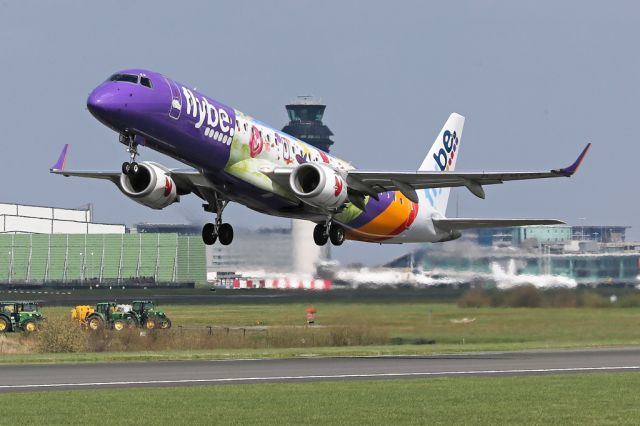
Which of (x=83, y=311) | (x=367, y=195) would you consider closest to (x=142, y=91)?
(x=367, y=195)

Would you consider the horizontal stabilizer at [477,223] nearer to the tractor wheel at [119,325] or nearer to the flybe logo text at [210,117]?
the flybe logo text at [210,117]

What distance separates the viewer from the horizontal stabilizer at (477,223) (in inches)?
2248

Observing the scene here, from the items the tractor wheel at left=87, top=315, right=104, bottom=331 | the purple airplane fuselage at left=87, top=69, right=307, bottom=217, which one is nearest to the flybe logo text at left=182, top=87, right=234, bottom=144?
the purple airplane fuselage at left=87, top=69, right=307, bottom=217

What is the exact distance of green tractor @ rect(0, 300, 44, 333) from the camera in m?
84.7

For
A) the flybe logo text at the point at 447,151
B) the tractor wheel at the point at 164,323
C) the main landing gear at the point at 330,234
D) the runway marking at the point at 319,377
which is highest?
the flybe logo text at the point at 447,151

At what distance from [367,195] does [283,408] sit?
15.3m

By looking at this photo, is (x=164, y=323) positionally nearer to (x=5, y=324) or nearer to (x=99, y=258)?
(x=5, y=324)

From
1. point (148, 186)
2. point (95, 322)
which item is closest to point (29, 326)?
point (95, 322)

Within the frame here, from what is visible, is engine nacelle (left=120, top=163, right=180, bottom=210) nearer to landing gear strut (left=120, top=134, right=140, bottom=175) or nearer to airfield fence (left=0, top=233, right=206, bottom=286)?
landing gear strut (left=120, top=134, right=140, bottom=175)

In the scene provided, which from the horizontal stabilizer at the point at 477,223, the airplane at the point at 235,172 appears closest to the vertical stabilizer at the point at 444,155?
the horizontal stabilizer at the point at 477,223

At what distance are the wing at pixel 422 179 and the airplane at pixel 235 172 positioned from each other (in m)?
0.04

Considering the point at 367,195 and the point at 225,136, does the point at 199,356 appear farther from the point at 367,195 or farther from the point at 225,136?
the point at 225,136

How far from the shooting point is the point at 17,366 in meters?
57.7

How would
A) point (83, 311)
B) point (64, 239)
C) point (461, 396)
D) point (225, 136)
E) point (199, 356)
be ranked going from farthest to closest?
1. point (64, 239)
2. point (83, 311)
3. point (199, 356)
4. point (225, 136)
5. point (461, 396)
